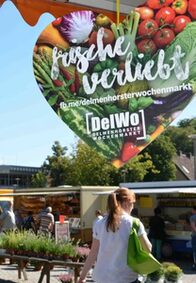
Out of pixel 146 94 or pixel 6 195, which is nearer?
pixel 146 94

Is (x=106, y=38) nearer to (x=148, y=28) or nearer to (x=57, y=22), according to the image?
(x=148, y=28)

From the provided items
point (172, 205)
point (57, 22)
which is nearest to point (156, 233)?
point (172, 205)

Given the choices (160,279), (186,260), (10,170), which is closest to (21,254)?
(160,279)

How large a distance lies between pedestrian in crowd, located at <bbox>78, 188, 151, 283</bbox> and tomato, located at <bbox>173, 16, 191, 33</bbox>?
1072mm

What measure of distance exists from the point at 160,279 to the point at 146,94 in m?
1.77

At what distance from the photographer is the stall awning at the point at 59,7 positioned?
12.8 ft

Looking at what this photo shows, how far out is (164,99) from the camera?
364cm

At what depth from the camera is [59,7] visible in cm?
403

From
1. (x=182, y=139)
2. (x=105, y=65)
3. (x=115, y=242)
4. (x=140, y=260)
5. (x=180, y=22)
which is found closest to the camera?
(x=140, y=260)

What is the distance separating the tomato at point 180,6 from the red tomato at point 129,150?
2.94ft

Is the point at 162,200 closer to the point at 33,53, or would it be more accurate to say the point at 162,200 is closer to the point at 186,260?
the point at 186,260

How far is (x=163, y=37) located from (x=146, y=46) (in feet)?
0.41

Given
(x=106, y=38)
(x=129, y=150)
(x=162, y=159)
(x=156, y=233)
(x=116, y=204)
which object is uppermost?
(x=162, y=159)

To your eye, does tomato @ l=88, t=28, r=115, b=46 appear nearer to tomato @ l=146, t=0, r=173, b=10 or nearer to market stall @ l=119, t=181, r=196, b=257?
tomato @ l=146, t=0, r=173, b=10
